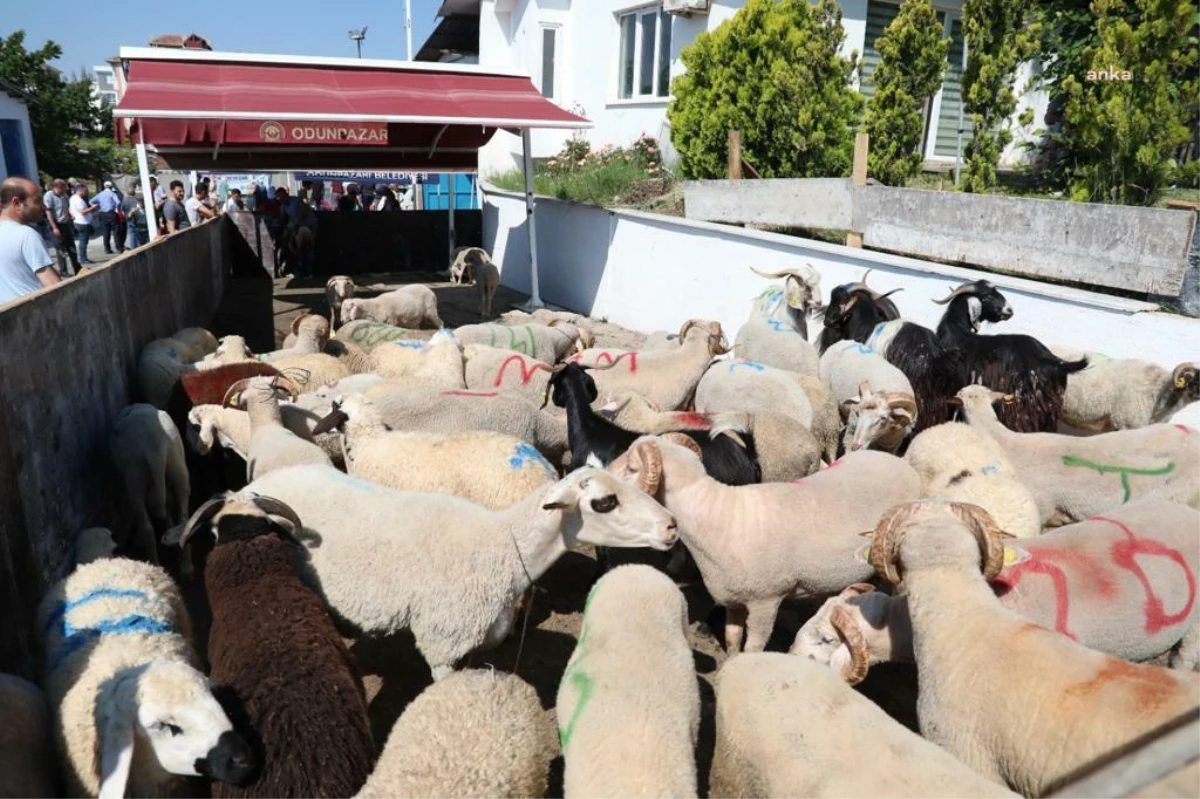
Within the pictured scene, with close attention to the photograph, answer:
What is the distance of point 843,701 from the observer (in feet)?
8.89

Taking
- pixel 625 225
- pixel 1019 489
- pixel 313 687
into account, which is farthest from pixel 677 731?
pixel 625 225

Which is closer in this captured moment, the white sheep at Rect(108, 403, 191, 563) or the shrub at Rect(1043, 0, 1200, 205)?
the white sheep at Rect(108, 403, 191, 563)

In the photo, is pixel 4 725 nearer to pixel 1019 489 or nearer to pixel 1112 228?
pixel 1019 489

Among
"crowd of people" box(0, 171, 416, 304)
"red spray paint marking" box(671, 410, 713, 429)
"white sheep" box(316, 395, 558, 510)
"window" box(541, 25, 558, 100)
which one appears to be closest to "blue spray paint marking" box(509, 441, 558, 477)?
"white sheep" box(316, 395, 558, 510)

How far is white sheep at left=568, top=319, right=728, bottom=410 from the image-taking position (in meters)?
6.66

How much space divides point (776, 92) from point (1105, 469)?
9.38 m

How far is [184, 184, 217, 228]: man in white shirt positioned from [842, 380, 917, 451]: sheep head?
16042mm

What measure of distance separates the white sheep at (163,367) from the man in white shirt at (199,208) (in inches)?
463

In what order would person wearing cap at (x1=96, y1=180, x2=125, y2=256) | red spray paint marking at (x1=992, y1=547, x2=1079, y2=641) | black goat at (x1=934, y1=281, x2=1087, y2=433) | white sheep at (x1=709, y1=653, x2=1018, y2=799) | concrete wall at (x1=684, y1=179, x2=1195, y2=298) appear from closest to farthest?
white sheep at (x1=709, y1=653, x2=1018, y2=799) → red spray paint marking at (x1=992, y1=547, x2=1079, y2=641) → black goat at (x1=934, y1=281, x2=1087, y2=433) → concrete wall at (x1=684, y1=179, x2=1195, y2=298) → person wearing cap at (x1=96, y1=180, x2=125, y2=256)

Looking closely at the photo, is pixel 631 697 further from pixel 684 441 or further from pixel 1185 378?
pixel 1185 378

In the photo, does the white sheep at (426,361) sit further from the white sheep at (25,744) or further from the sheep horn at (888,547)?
the sheep horn at (888,547)

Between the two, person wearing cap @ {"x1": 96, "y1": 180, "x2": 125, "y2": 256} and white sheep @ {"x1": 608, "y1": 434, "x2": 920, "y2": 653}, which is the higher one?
person wearing cap @ {"x1": 96, "y1": 180, "x2": 125, "y2": 256}

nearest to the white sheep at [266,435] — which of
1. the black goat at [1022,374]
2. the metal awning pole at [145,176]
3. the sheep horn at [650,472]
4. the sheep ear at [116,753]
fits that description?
the sheep horn at [650,472]

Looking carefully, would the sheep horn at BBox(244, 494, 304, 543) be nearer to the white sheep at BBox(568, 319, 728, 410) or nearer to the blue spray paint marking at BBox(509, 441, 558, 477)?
the blue spray paint marking at BBox(509, 441, 558, 477)
